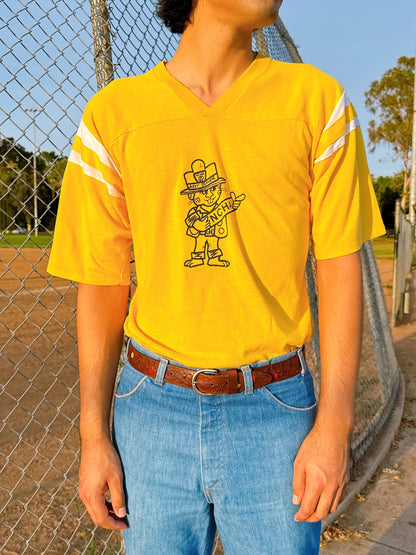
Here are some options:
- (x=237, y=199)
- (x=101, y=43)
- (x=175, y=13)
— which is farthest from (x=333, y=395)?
(x=101, y=43)

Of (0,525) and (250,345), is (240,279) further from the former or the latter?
(0,525)

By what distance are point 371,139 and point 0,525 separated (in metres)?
38.8

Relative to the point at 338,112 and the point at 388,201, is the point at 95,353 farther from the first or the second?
the point at 388,201

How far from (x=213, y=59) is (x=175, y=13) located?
283 mm

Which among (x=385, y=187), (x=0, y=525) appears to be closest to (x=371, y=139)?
(x=385, y=187)

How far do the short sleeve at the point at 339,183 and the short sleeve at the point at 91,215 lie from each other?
550 millimetres

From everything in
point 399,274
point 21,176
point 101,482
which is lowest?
point 399,274

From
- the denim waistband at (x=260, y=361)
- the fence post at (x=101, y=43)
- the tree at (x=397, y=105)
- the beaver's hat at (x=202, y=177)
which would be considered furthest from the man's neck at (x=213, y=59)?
the tree at (x=397, y=105)

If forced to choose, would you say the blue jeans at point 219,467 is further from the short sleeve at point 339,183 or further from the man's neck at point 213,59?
the man's neck at point 213,59

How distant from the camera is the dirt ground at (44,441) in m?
2.81

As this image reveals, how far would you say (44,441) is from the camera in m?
4.64

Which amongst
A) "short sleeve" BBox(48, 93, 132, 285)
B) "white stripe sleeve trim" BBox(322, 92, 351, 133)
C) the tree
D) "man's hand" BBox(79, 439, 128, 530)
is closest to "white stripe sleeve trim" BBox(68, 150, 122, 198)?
"short sleeve" BBox(48, 93, 132, 285)

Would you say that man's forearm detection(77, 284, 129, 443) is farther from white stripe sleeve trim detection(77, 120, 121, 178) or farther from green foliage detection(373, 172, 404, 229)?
green foliage detection(373, 172, 404, 229)

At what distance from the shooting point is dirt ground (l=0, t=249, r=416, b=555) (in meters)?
2.81
